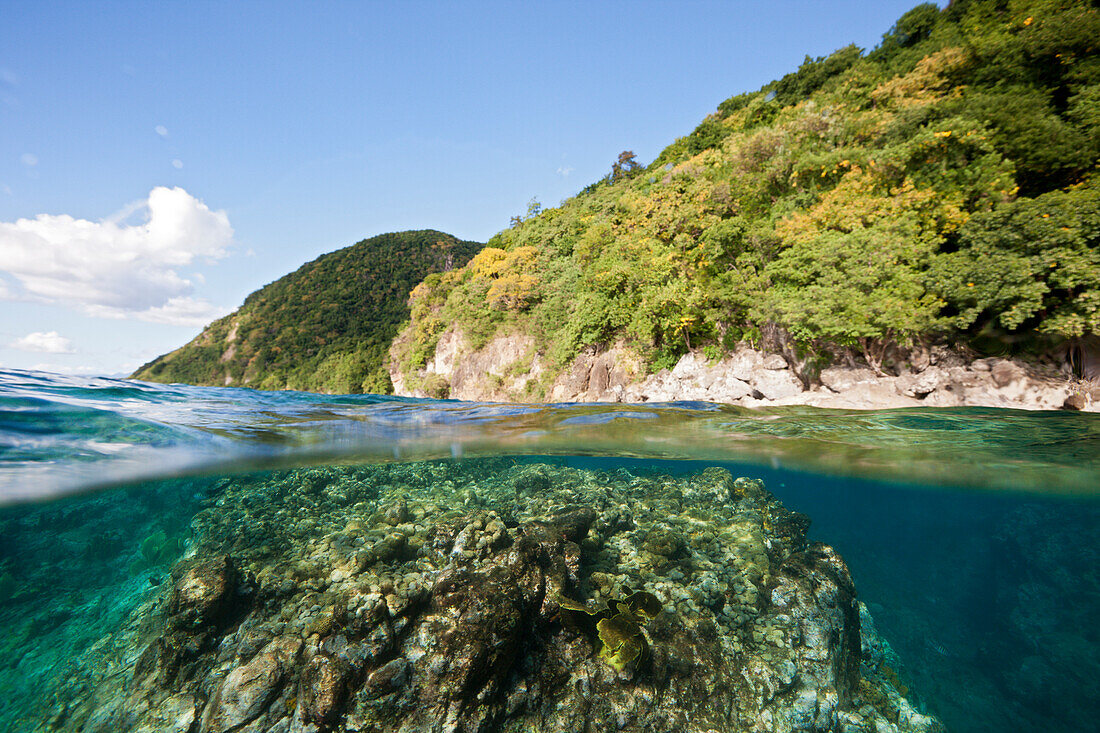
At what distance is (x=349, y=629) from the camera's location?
6012 mm

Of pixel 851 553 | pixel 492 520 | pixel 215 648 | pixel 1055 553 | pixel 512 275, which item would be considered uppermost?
pixel 512 275

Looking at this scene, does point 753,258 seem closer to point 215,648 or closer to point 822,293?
point 822,293

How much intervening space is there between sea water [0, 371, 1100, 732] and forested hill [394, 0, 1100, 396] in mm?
3265

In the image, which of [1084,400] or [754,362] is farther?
[754,362]

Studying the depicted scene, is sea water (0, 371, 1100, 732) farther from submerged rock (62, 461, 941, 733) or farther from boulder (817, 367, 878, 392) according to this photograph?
boulder (817, 367, 878, 392)

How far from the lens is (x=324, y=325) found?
58.0 m

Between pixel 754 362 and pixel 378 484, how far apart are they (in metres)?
14.7

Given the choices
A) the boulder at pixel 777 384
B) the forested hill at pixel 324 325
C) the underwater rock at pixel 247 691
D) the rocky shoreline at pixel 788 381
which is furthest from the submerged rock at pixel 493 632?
the forested hill at pixel 324 325

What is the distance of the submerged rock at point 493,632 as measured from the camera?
567 centimetres

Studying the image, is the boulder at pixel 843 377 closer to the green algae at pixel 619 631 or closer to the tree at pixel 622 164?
the green algae at pixel 619 631

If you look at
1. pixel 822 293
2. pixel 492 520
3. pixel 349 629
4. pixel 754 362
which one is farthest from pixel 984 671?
pixel 349 629

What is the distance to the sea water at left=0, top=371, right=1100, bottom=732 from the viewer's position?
7555mm

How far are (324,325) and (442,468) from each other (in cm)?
5301

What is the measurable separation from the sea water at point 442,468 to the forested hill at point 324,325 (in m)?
33.2
